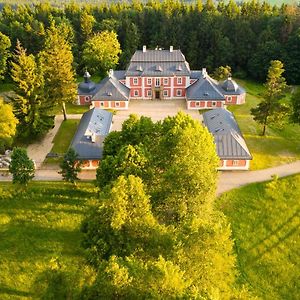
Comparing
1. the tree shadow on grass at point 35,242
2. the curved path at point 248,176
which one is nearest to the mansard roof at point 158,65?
the curved path at point 248,176

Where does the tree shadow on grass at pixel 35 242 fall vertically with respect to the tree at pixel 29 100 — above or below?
below

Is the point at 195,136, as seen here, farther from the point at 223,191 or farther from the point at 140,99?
the point at 140,99

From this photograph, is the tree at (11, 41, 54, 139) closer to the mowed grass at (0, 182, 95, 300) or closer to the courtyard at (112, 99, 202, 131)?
the mowed grass at (0, 182, 95, 300)

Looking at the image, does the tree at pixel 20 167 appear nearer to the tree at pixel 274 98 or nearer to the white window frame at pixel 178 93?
the tree at pixel 274 98

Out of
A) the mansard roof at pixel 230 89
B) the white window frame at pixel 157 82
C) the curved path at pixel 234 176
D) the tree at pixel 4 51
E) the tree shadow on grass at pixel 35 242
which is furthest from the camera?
the tree at pixel 4 51

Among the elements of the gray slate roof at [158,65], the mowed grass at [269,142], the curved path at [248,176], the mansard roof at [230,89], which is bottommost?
the mowed grass at [269,142]

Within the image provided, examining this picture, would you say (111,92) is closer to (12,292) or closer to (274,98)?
(274,98)

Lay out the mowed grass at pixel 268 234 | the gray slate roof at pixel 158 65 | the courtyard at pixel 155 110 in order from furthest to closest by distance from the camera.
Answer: the gray slate roof at pixel 158 65
the courtyard at pixel 155 110
the mowed grass at pixel 268 234
